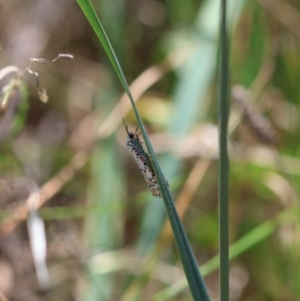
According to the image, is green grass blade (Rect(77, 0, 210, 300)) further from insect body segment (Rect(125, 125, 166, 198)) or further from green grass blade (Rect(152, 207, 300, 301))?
green grass blade (Rect(152, 207, 300, 301))

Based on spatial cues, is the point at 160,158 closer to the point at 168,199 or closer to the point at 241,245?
the point at 241,245

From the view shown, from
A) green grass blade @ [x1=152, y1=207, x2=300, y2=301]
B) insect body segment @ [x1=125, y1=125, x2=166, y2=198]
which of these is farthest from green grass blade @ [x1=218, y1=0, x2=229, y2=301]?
green grass blade @ [x1=152, y1=207, x2=300, y2=301]

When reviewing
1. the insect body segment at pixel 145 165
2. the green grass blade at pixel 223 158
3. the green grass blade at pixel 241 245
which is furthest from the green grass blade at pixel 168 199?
the green grass blade at pixel 241 245

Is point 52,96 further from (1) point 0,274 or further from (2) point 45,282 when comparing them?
(2) point 45,282

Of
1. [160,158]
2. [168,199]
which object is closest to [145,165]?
[168,199]

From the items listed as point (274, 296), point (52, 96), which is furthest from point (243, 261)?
point (52, 96)
